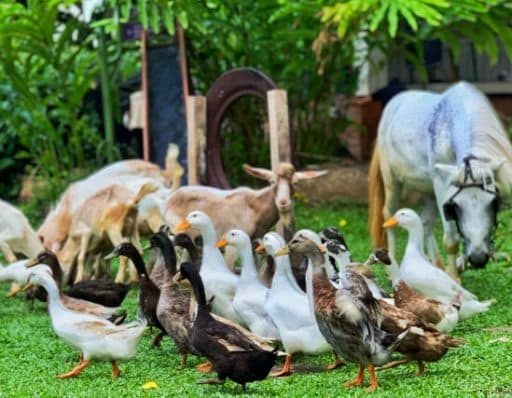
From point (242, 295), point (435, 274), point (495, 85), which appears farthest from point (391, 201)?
point (495, 85)

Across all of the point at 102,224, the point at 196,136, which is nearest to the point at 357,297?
the point at 102,224

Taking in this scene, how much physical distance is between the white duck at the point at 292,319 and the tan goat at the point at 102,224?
11.8 feet

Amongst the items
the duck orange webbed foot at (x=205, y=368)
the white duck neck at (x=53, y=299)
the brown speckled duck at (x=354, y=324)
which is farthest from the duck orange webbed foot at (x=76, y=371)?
the brown speckled duck at (x=354, y=324)

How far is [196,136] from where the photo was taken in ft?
44.8

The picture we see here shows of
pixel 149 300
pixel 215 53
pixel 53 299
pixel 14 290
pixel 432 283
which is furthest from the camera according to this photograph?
pixel 215 53

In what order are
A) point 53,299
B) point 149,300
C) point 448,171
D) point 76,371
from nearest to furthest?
point 76,371 → point 53,299 → point 149,300 → point 448,171

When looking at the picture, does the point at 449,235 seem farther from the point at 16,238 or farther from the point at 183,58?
the point at 183,58

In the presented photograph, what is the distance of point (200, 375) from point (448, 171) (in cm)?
341

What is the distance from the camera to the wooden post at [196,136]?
13.6 metres

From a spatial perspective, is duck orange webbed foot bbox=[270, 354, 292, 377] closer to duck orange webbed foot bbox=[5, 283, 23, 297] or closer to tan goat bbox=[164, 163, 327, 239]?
tan goat bbox=[164, 163, 327, 239]

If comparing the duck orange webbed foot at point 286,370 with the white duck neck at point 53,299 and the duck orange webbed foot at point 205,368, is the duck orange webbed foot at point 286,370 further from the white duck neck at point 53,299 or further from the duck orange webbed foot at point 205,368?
the white duck neck at point 53,299

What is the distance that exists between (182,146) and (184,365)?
283 inches

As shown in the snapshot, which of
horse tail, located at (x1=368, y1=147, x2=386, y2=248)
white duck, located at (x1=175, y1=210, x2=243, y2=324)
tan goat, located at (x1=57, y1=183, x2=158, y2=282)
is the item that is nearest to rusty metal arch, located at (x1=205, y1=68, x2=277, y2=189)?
tan goat, located at (x1=57, y1=183, x2=158, y2=282)

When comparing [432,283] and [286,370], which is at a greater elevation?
[432,283]
